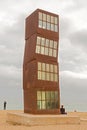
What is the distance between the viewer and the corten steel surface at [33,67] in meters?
25.9

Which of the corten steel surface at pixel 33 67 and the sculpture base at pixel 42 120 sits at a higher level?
the corten steel surface at pixel 33 67

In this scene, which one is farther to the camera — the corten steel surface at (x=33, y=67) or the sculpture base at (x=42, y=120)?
the corten steel surface at (x=33, y=67)

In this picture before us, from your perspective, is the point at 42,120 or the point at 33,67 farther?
the point at 33,67

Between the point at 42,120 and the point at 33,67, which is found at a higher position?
the point at 33,67

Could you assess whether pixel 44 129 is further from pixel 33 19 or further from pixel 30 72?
pixel 33 19

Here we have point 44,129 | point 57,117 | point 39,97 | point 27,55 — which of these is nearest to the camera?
point 44,129

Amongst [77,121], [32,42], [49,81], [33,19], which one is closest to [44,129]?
[77,121]

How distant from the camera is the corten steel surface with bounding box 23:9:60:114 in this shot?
25906mm

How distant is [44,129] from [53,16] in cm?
1145

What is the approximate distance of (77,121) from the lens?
24734 millimetres

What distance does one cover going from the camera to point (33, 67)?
26.2 m

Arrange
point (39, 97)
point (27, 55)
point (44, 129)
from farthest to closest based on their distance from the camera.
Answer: point (27, 55)
point (39, 97)
point (44, 129)

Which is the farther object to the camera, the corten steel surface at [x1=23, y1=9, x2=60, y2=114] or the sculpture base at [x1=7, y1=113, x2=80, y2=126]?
the corten steel surface at [x1=23, y1=9, x2=60, y2=114]

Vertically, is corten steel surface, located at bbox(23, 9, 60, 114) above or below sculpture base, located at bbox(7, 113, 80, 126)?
above
